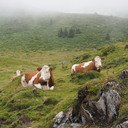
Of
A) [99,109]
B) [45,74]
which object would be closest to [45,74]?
[45,74]

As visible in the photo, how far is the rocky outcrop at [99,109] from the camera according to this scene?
459 centimetres

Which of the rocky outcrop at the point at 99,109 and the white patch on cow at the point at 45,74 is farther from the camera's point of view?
the white patch on cow at the point at 45,74

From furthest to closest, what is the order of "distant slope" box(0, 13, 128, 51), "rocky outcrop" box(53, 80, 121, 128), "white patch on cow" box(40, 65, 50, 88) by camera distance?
1. "distant slope" box(0, 13, 128, 51)
2. "white patch on cow" box(40, 65, 50, 88)
3. "rocky outcrop" box(53, 80, 121, 128)

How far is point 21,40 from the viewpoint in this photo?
233ft

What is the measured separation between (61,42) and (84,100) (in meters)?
64.9

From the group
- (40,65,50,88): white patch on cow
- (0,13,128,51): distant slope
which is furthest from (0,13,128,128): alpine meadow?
(40,65,50,88): white patch on cow

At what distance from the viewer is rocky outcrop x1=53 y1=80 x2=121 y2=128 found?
4.59 metres

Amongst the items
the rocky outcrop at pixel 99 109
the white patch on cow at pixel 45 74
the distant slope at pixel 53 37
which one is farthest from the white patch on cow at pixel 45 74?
the distant slope at pixel 53 37

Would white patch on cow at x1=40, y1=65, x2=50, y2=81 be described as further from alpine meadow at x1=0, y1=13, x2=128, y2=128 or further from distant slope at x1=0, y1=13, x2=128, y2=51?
distant slope at x1=0, y1=13, x2=128, y2=51

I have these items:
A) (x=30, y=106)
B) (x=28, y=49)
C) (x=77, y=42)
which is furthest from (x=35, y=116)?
(x=77, y=42)

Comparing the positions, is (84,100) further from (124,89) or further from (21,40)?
(21,40)

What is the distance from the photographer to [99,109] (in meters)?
4.82

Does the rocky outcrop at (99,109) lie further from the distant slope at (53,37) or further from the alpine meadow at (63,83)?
the distant slope at (53,37)

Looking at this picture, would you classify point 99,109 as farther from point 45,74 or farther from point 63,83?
point 63,83
